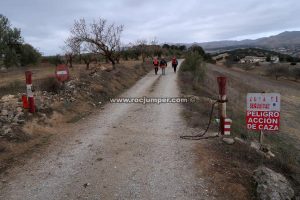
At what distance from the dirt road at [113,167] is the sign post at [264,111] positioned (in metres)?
1.62

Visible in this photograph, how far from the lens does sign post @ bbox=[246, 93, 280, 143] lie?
7379 mm

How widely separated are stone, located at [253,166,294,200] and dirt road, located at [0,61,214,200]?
0.92m

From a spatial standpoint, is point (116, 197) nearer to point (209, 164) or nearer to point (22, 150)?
point (209, 164)

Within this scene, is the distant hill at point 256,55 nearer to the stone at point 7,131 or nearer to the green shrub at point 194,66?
the green shrub at point 194,66

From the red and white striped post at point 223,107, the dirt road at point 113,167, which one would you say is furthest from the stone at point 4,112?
the red and white striped post at point 223,107

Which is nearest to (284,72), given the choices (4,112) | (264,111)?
(264,111)

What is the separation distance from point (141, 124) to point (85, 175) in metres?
4.16

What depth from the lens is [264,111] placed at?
7.49 metres

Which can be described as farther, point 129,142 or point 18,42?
point 18,42

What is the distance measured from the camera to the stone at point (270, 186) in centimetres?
527

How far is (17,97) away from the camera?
1116 cm

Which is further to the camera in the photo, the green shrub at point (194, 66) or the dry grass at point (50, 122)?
the green shrub at point (194, 66)

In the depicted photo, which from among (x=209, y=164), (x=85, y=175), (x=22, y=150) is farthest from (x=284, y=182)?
(x=22, y=150)

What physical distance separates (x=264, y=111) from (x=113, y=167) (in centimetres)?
378
